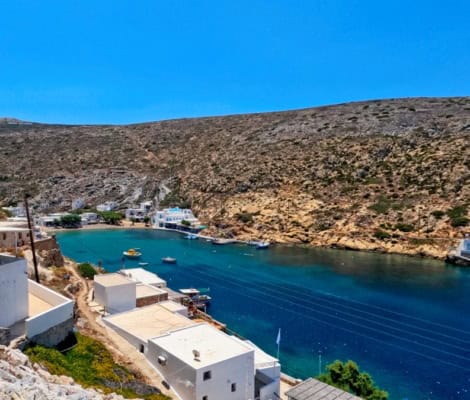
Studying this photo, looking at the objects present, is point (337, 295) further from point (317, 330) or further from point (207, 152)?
point (207, 152)

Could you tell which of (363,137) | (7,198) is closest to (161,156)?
(7,198)

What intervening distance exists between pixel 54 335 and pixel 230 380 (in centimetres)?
798

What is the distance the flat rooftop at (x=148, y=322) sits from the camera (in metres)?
25.0

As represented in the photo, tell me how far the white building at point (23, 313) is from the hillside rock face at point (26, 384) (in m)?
3.11

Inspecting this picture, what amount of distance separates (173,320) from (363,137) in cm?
8646

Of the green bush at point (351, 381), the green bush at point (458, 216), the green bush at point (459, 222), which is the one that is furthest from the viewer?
the green bush at point (458, 216)

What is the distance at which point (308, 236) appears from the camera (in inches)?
3098

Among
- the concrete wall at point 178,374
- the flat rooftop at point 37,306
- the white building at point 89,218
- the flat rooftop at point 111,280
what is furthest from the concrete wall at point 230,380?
the white building at point 89,218

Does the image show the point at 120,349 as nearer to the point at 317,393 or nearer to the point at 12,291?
the point at 12,291

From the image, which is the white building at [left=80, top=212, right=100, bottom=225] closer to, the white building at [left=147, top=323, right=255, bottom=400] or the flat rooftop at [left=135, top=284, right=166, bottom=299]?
the flat rooftop at [left=135, top=284, right=166, bottom=299]

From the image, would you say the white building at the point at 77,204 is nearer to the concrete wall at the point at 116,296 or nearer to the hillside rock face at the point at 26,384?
the concrete wall at the point at 116,296

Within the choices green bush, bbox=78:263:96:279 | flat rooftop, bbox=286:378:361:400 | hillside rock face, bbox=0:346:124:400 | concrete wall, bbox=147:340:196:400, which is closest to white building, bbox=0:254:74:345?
hillside rock face, bbox=0:346:124:400

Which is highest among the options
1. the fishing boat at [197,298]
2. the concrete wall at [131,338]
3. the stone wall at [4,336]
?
the stone wall at [4,336]

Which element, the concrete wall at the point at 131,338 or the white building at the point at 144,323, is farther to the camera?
the white building at the point at 144,323
